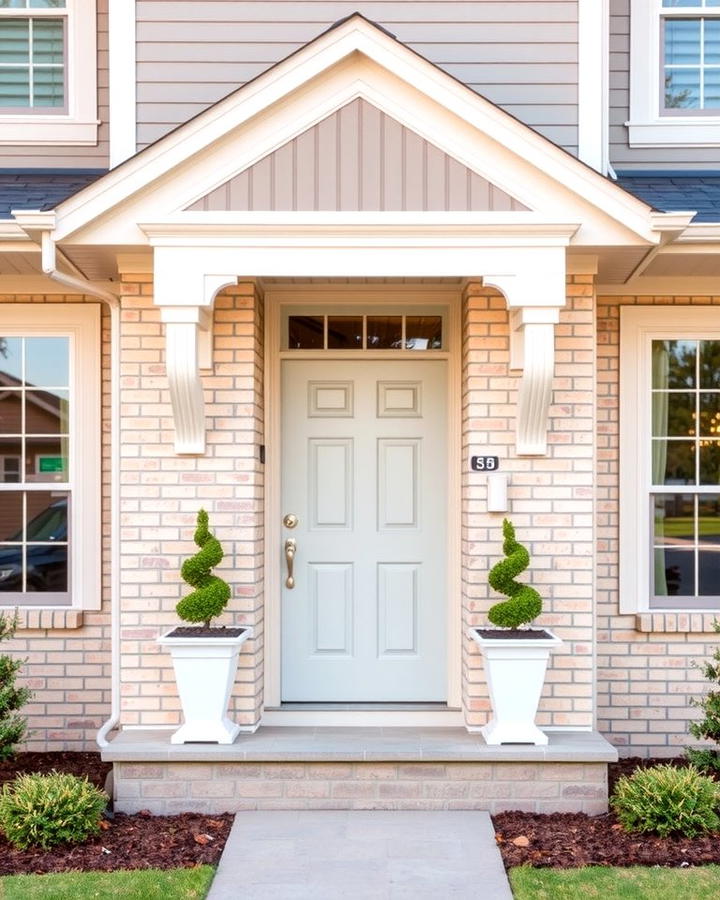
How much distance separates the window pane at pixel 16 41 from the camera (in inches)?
232

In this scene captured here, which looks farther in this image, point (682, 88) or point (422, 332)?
point (682, 88)

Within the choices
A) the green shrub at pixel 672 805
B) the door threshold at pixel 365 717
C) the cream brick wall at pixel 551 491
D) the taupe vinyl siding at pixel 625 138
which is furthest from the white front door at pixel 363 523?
the taupe vinyl siding at pixel 625 138

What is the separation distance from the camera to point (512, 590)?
4680 millimetres

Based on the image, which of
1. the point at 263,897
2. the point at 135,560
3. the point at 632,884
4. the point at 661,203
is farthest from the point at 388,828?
the point at 661,203

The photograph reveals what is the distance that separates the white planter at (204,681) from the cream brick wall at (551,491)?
134 centimetres

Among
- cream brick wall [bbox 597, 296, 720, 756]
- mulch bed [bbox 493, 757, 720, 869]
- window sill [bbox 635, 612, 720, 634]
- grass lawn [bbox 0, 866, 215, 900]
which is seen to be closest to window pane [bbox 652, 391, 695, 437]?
cream brick wall [bbox 597, 296, 720, 756]

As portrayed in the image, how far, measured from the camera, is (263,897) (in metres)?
3.74

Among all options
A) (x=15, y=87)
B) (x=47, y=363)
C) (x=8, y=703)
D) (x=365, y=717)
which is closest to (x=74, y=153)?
(x=15, y=87)

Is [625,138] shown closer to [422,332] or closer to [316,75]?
[422,332]

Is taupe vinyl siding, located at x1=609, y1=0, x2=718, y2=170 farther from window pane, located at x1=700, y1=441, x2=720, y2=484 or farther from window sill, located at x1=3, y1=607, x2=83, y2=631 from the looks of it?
window sill, located at x1=3, y1=607, x2=83, y2=631

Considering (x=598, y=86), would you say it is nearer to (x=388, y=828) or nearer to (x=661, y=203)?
(x=661, y=203)

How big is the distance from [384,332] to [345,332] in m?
0.24

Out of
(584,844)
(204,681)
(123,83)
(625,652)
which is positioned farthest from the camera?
(625,652)

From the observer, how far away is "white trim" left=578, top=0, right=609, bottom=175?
5.24 m
